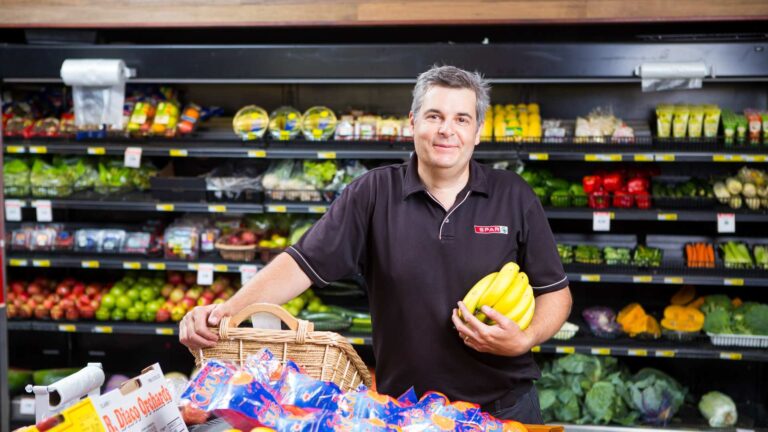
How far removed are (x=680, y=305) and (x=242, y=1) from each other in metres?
3.13

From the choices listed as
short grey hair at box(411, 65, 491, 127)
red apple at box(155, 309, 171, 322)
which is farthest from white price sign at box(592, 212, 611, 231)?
red apple at box(155, 309, 171, 322)

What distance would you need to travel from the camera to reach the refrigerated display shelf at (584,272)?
4.11 meters

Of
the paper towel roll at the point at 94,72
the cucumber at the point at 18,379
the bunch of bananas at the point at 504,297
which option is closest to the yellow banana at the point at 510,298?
the bunch of bananas at the point at 504,297

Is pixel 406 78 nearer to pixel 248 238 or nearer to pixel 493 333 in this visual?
pixel 248 238

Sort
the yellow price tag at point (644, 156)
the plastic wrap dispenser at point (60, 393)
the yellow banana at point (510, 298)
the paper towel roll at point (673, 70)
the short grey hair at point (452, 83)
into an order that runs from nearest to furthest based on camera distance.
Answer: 1. the plastic wrap dispenser at point (60, 393)
2. the yellow banana at point (510, 298)
3. the short grey hair at point (452, 83)
4. the paper towel roll at point (673, 70)
5. the yellow price tag at point (644, 156)

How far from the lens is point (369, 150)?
13.7 ft

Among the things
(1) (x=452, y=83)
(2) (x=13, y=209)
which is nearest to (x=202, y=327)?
(1) (x=452, y=83)

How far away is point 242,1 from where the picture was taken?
13.9 feet

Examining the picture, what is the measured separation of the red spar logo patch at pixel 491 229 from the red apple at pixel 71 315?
11.3 ft

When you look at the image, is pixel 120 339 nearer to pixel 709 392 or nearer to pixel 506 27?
pixel 506 27

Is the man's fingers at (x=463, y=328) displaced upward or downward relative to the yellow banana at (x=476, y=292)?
downward

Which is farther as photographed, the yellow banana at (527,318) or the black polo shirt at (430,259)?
the black polo shirt at (430,259)

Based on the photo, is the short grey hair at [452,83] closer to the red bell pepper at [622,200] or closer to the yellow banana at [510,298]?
the yellow banana at [510,298]

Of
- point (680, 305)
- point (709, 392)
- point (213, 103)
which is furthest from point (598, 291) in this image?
point (213, 103)
